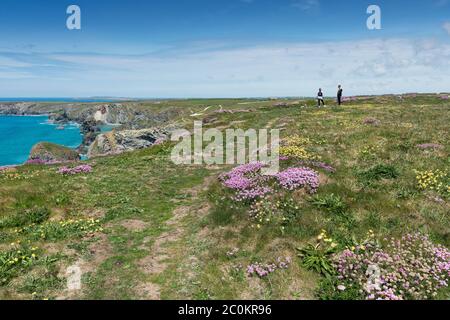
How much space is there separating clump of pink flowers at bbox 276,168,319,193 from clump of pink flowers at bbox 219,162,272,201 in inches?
34.6

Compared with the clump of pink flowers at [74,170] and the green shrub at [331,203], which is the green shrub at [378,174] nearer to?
the green shrub at [331,203]

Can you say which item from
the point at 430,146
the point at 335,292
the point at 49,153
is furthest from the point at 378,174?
the point at 49,153

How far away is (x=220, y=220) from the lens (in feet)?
48.0

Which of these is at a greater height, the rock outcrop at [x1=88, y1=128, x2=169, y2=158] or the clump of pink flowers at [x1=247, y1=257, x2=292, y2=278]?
the rock outcrop at [x1=88, y1=128, x2=169, y2=158]

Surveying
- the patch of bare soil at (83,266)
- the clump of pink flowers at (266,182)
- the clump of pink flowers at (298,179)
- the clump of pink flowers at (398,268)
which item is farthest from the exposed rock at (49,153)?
the clump of pink flowers at (398,268)

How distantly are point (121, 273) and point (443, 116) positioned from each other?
39324mm

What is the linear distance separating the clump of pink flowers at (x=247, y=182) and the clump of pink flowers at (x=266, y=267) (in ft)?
16.5

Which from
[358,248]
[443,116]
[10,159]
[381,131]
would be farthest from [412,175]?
[10,159]

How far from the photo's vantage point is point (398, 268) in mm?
10234

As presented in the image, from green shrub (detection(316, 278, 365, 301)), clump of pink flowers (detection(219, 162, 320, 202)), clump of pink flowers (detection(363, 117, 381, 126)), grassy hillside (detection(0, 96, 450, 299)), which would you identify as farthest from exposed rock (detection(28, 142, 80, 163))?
green shrub (detection(316, 278, 365, 301))

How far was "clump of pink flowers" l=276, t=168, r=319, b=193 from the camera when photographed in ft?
52.8

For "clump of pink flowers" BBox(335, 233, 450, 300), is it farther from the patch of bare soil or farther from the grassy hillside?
the patch of bare soil

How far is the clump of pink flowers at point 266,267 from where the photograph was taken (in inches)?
417
